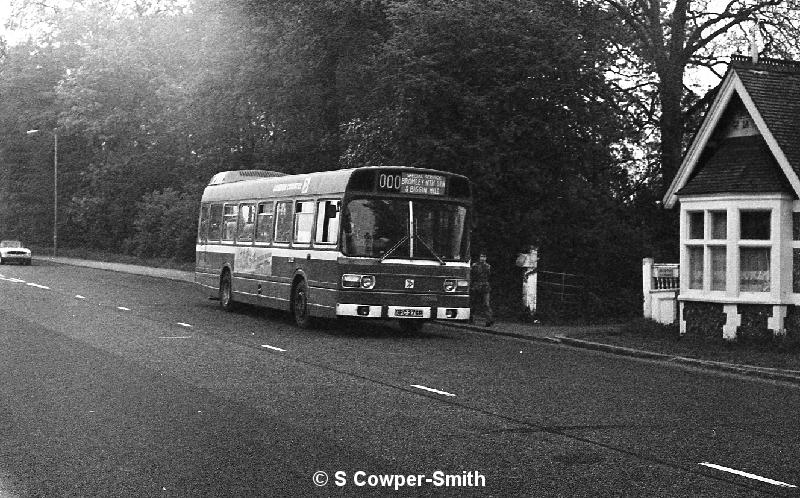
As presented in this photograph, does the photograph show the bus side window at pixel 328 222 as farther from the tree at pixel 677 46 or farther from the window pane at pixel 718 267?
the tree at pixel 677 46

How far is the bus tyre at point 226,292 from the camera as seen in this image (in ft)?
88.4

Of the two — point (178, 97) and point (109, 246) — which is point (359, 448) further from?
point (109, 246)

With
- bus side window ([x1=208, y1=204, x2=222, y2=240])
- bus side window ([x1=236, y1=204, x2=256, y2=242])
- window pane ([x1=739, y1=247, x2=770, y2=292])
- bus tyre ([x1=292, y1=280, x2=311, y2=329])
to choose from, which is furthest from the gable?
bus side window ([x1=208, y1=204, x2=222, y2=240])

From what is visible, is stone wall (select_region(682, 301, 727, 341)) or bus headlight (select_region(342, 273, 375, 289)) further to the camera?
stone wall (select_region(682, 301, 727, 341))

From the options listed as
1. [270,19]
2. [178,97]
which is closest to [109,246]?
[178,97]

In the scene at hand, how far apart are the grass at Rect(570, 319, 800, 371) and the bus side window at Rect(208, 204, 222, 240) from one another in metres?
9.76

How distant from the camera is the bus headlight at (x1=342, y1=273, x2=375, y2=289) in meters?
20.6

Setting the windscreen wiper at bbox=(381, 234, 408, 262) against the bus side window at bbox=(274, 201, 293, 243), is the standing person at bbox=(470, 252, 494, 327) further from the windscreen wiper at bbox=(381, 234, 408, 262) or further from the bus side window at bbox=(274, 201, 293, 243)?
the bus side window at bbox=(274, 201, 293, 243)

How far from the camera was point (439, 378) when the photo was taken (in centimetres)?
1445

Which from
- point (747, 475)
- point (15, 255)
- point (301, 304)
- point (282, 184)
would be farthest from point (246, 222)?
point (15, 255)

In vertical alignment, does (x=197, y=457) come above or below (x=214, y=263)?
below

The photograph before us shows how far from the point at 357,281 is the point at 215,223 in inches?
339

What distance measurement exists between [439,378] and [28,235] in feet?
236

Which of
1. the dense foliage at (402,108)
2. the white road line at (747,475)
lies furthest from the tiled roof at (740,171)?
the white road line at (747,475)
